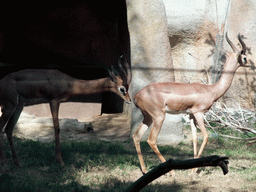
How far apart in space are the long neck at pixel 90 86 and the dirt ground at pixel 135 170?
114 centimetres

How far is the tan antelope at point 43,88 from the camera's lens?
461 cm

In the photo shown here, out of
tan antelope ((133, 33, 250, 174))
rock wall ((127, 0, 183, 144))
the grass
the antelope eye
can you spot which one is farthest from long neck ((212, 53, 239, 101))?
rock wall ((127, 0, 183, 144))

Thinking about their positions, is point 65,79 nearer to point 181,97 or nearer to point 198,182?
point 181,97

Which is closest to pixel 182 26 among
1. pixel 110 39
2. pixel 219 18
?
pixel 219 18

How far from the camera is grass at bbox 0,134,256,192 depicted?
414 cm

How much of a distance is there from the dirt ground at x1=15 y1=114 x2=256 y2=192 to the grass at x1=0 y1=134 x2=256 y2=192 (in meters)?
0.06

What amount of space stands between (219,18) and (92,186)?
18.1 feet

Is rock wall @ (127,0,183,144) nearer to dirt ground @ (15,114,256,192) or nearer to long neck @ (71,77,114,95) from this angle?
dirt ground @ (15,114,256,192)

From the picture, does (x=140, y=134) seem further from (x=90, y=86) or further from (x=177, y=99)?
(x=90, y=86)

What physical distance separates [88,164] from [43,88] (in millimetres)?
1268

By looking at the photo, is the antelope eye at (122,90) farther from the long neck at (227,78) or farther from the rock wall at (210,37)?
the rock wall at (210,37)

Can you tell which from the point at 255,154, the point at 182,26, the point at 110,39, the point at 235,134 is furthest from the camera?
the point at 110,39

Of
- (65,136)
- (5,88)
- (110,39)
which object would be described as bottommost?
(65,136)

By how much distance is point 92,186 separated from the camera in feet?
13.8
